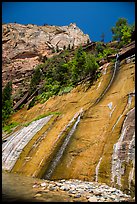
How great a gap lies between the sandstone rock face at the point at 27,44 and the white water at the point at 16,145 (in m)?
33.0

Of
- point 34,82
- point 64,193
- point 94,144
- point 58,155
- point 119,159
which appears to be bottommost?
point 64,193

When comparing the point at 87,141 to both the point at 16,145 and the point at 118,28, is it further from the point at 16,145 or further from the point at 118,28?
the point at 118,28

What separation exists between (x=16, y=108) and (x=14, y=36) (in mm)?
38057

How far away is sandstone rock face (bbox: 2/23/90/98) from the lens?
183 feet

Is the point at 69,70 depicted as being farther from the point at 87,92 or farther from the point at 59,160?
the point at 59,160

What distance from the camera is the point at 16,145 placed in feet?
56.0

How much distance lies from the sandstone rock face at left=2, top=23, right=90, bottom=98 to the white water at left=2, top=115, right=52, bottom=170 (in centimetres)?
3296

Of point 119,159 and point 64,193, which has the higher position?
point 119,159

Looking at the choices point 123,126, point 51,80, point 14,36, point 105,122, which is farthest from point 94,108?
point 14,36

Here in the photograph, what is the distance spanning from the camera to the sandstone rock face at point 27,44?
55.8 m

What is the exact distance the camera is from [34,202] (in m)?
7.42

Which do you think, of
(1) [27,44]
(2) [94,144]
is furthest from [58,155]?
(1) [27,44]

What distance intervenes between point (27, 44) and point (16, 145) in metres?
52.1

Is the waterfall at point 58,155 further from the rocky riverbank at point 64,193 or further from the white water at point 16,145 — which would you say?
the white water at point 16,145
